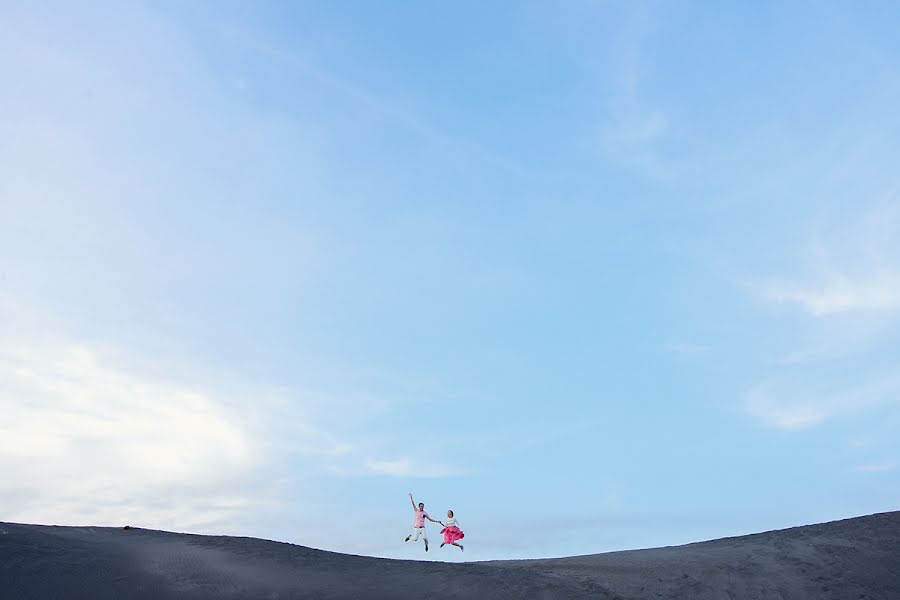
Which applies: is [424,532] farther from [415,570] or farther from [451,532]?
[415,570]

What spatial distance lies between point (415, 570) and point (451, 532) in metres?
5.52

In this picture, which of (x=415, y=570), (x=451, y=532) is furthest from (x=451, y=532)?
(x=415, y=570)

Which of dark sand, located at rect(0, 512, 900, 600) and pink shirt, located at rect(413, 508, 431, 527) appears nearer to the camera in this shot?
dark sand, located at rect(0, 512, 900, 600)

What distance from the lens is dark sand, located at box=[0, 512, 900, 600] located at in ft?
45.7

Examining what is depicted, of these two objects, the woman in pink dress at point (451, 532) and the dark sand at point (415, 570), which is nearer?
the dark sand at point (415, 570)

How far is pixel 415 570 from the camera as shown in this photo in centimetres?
1620

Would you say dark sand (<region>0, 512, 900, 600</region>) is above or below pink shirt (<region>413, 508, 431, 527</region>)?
below

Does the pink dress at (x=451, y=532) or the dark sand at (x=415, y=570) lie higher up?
the pink dress at (x=451, y=532)

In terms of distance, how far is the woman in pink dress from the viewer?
2158cm

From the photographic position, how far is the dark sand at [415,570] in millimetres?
13922

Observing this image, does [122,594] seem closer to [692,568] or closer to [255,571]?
[255,571]

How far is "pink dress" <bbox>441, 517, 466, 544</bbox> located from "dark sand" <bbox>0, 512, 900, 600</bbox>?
291 centimetres

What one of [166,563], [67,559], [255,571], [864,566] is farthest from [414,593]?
[864,566]

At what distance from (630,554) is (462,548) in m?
4.52
